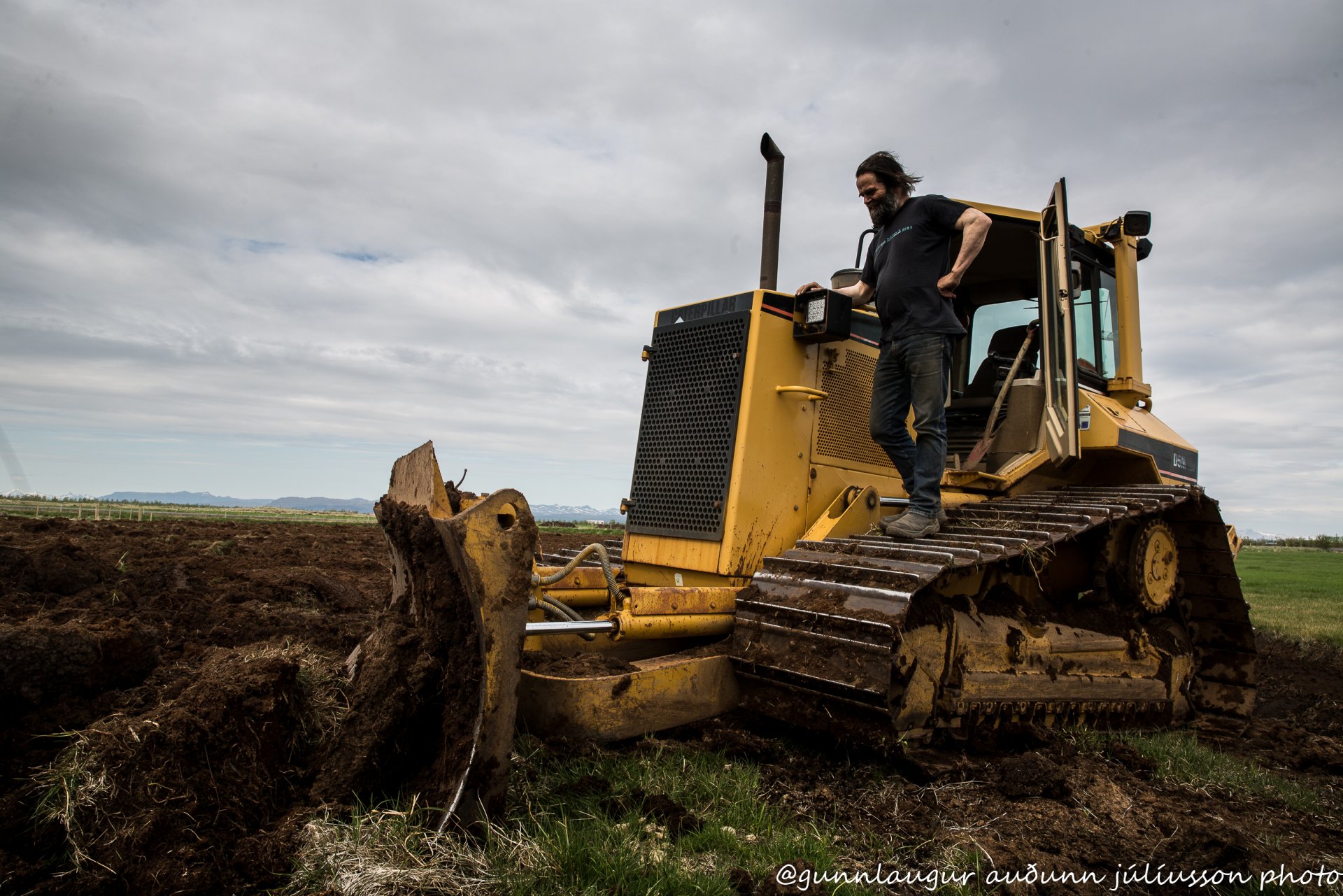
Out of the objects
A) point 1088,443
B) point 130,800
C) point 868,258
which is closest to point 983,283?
point 1088,443

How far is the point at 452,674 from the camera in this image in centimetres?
298

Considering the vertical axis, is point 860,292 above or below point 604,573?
above

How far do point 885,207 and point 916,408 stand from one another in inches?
43.6

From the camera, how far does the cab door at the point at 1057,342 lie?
520cm

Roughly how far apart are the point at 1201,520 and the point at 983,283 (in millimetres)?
2207

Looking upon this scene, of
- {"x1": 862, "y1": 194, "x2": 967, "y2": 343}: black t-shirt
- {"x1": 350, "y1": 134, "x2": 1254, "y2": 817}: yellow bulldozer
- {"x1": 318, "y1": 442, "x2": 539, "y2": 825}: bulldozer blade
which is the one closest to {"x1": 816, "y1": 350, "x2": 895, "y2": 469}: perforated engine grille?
{"x1": 350, "y1": 134, "x2": 1254, "y2": 817}: yellow bulldozer

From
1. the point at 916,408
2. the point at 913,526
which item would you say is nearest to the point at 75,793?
the point at 913,526

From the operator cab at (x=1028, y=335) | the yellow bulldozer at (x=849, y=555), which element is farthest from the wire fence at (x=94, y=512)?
the yellow bulldozer at (x=849, y=555)

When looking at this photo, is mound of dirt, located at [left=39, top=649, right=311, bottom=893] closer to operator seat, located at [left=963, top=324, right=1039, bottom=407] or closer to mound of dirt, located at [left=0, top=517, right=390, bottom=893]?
mound of dirt, located at [left=0, top=517, right=390, bottom=893]

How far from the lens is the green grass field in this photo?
10539mm

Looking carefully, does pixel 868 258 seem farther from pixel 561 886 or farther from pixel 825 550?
pixel 561 886

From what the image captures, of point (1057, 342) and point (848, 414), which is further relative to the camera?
point (1057, 342)

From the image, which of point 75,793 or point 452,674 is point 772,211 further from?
point 75,793

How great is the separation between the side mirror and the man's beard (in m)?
2.23
